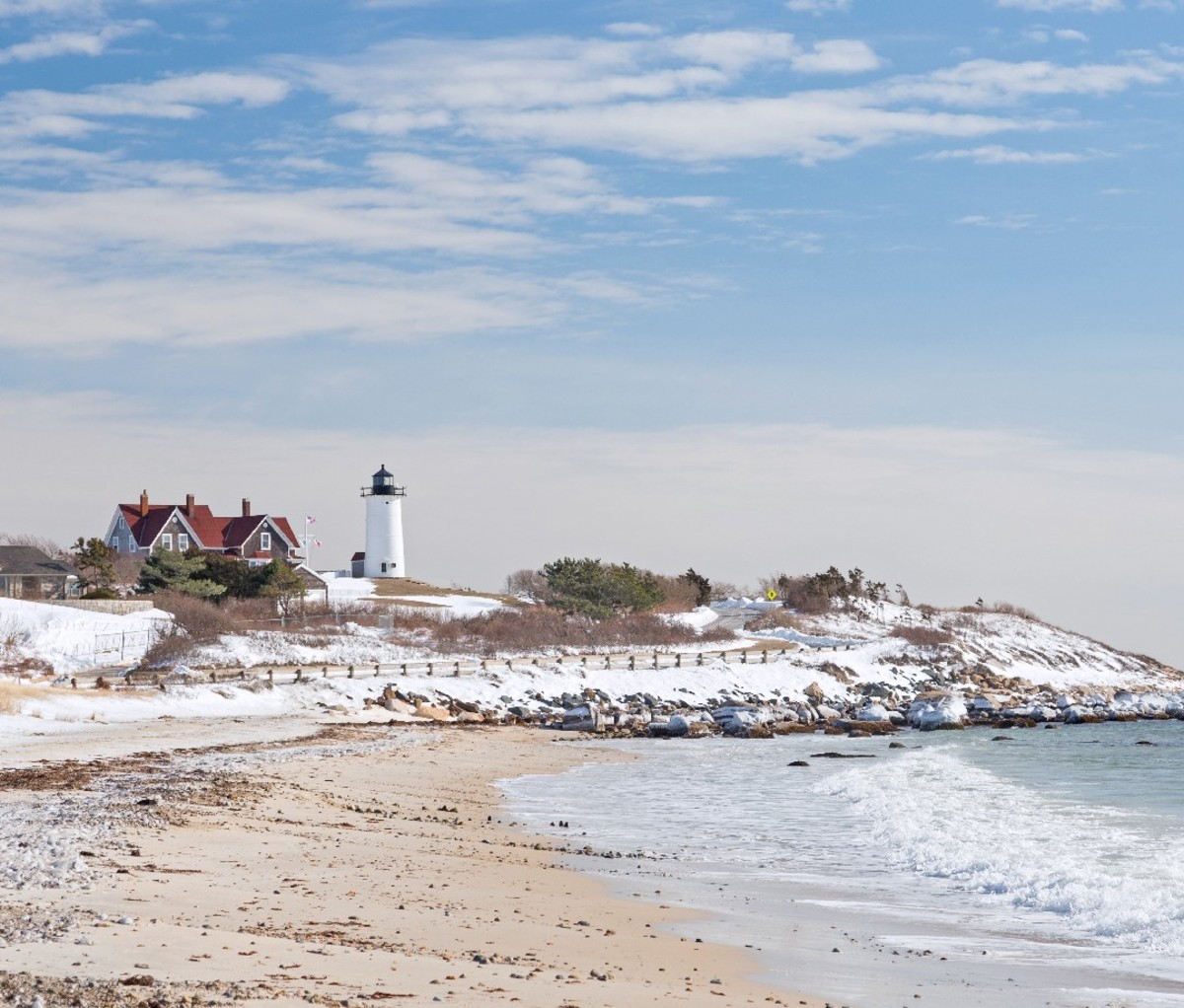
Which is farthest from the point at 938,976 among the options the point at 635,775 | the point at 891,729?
the point at 891,729

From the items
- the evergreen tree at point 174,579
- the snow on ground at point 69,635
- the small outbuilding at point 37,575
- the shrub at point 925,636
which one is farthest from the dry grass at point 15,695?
the shrub at point 925,636

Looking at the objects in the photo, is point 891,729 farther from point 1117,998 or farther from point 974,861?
point 1117,998

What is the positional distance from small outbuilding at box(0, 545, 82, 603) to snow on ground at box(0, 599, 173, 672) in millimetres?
17224

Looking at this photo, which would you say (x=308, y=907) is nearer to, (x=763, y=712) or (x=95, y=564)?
(x=763, y=712)

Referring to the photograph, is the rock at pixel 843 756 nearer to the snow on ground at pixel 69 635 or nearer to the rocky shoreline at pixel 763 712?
the rocky shoreline at pixel 763 712

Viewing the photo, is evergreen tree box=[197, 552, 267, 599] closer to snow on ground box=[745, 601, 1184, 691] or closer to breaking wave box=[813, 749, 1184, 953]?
snow on ground box=[745, 601, 1184, 691]

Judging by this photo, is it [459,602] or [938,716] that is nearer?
[938,716]

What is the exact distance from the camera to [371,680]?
4516cm

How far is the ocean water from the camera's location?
1122 cm

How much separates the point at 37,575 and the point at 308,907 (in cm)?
6968

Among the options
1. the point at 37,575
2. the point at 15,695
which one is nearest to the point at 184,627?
the point at 15,695

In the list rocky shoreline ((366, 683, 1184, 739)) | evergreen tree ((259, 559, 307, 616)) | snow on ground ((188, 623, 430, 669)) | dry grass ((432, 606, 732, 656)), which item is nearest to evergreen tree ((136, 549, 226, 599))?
evergreen tree ((259, 559, 307, 616))

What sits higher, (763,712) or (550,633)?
(550,633)

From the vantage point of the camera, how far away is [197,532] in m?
98.4
